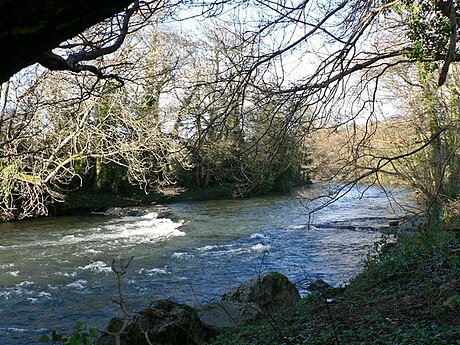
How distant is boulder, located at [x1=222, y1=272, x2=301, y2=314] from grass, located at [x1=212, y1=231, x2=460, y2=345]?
55 centimetres

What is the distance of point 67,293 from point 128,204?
51.4 feet

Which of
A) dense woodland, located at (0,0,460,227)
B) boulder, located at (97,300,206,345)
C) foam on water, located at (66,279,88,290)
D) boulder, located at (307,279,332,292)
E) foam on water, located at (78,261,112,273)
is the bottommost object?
foam on water, located at (66,279,88,290)

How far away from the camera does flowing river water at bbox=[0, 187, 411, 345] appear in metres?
8.66

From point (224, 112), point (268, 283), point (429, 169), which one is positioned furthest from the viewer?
point (429, 169)

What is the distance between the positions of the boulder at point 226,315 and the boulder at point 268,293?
0.66 metres

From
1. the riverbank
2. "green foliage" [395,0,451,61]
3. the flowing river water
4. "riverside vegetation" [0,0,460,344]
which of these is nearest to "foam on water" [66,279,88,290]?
the flowing river water

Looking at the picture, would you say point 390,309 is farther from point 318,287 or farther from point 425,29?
point 425,29

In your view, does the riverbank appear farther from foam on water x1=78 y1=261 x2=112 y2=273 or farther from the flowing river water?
foam on water x1=78 y1=261 x2=112 y2=273

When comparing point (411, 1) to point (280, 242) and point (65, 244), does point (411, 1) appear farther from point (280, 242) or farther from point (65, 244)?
point (65, 244)

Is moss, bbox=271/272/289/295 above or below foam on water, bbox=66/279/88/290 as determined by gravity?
above

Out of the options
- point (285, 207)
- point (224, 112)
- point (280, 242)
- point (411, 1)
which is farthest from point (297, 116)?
point (285, 207)

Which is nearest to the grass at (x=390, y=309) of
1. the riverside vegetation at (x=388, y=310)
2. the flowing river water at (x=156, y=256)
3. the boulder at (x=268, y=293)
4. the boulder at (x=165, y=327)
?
the riverside vegetation at (x=388, y=310)

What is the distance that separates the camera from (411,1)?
644 cm

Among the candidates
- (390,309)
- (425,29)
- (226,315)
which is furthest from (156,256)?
(425,29)
